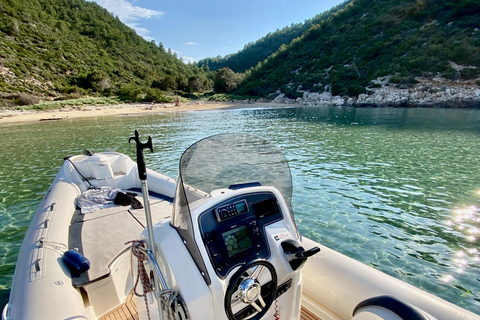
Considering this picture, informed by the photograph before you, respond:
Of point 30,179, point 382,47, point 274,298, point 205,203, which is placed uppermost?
point 382,47

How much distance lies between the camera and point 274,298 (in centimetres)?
157

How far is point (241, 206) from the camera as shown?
5.48ft

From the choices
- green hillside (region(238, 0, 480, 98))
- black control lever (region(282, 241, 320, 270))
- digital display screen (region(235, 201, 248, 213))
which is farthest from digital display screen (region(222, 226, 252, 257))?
green hillside (region(238, 0, 480, 98))

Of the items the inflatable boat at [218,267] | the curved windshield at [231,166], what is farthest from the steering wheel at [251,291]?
the curved windshield at [231,166]

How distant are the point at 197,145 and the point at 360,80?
45.1 metres

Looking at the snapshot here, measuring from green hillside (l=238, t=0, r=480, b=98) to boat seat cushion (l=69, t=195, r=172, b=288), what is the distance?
40.2 metres

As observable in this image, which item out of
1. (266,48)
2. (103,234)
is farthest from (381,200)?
(266,48)

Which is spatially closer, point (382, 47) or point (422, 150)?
point (422, 150)

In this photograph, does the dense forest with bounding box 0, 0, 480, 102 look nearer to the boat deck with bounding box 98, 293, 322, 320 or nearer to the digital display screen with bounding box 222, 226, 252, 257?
the boat deck with bounding box 98, 293, 322, 320

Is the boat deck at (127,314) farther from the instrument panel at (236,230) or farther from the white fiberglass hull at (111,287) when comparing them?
the instrument panel at (236,230)

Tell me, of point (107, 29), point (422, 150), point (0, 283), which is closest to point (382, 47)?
point (422, 150)

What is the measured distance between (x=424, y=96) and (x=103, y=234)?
39108mm

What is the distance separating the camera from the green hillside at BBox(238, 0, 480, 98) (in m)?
33.7

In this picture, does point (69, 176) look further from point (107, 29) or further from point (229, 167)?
point (107, 29)
